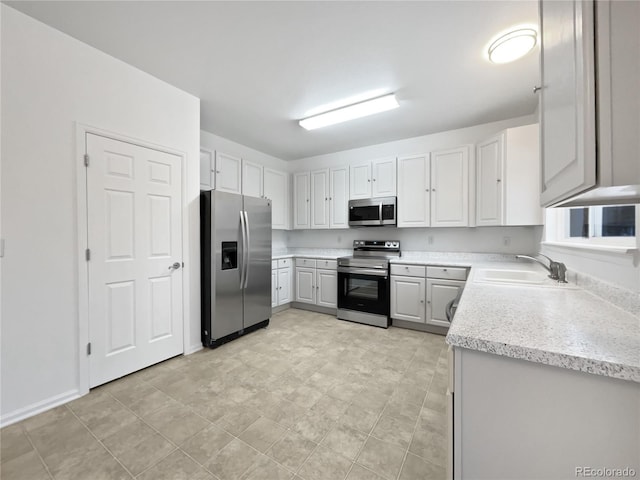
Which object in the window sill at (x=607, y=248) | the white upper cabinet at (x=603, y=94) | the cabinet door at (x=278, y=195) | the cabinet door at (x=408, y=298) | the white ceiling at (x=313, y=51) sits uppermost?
the white ceiling at (x=313, y=51)

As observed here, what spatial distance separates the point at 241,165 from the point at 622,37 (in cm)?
378

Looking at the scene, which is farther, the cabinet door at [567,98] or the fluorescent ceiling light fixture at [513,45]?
the fluorescent ceiling light fixture at [513,45]

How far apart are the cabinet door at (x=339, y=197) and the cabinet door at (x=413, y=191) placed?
829 millimetres

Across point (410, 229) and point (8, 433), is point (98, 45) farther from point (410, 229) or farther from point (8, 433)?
point (410, 229)

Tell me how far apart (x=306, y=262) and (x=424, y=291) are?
1.81 m

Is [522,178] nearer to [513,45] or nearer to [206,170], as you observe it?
[513,45]

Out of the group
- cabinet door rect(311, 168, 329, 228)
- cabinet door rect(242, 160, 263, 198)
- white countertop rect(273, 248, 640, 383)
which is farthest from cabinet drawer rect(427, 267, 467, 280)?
cabinet door rect(242, 160, 263, 198)

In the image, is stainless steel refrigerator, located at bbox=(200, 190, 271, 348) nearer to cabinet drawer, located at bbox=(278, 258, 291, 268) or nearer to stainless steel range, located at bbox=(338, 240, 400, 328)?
cabinet drawer, located at bbox=(278, 258, 291, 268)

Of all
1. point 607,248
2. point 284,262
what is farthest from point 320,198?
point 607,248

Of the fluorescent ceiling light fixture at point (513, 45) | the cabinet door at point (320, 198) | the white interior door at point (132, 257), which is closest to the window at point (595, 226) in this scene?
the fluorescent ceiling light fixture at point (513, 45)

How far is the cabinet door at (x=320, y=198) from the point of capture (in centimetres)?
429

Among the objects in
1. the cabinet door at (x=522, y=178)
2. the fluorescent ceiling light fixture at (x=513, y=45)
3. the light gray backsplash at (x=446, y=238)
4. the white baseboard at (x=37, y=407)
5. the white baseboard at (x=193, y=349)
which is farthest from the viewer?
the light gray backsplash at (x=446, y=238)

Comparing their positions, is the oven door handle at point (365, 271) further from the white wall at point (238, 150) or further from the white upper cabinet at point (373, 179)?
the white wall at point (238, 150)

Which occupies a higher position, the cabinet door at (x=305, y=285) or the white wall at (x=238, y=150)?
the white wall at (x=238, y=150)
